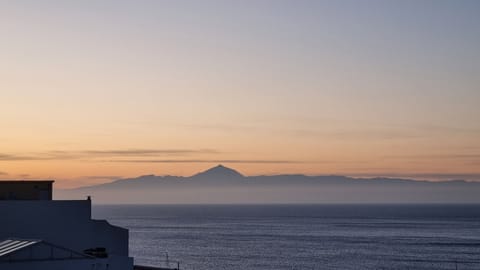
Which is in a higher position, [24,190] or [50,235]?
[24,190]

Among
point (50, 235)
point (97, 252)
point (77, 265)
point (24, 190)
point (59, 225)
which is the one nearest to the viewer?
point (77, 265)

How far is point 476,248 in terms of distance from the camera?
166 meters

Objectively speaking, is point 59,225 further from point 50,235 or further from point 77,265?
point 77,265

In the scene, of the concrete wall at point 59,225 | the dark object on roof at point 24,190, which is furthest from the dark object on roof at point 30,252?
the dark object on roof at point 24,190

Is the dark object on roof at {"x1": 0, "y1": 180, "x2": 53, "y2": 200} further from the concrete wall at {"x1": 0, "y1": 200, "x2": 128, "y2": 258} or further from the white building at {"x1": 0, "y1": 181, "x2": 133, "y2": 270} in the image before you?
the concrete wall at {"x1": 0, "y1": 200, "x2": 128, "y2": 258}

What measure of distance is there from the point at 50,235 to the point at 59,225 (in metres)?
1.17

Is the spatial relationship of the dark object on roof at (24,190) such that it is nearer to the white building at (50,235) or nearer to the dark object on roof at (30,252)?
the white building at (50,235)

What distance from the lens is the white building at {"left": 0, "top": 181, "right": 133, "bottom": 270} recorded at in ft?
166

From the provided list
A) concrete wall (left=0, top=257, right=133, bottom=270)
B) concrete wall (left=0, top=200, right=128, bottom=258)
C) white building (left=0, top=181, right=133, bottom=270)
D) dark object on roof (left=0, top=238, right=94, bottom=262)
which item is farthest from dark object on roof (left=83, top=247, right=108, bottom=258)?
dark object on roof (left=0, top=238, right=94, bottom=262)

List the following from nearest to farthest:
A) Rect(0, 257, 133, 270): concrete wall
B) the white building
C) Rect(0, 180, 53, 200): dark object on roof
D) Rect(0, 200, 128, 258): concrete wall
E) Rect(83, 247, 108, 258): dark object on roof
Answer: Rect(0, 257, 133, 270): concrete wall
the white building
Rect(83, 247, 108, 258): dark object on roof
Rect(0, 200, 128, 258): concrete wall
Rect(0, 180, 53, 200): dark object on roof

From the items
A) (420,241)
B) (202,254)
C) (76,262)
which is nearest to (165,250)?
(202,254)

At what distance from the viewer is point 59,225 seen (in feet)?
203

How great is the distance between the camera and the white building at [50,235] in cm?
5069

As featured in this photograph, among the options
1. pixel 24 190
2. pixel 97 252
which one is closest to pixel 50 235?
pixel 97 252
